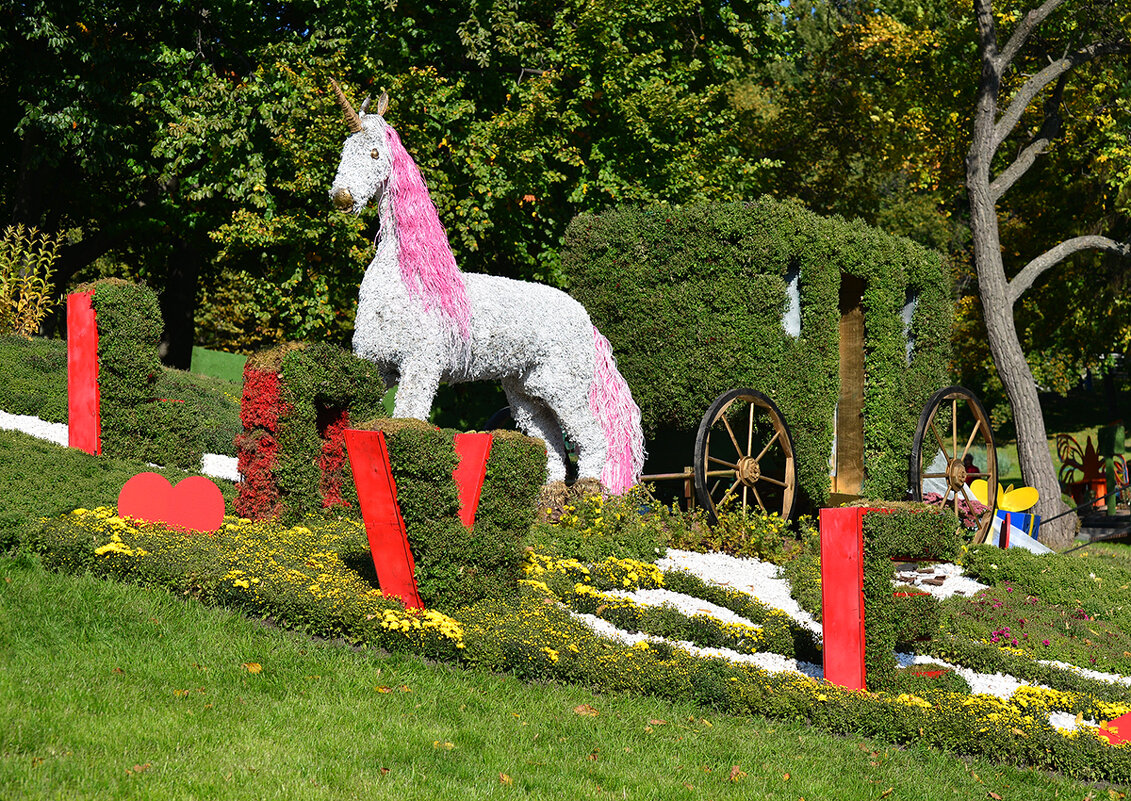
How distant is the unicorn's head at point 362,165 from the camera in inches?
297

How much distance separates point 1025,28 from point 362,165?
37.0 feet

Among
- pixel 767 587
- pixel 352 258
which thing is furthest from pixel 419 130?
pixel 767 587

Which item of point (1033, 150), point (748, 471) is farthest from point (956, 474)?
point (1033, 150)

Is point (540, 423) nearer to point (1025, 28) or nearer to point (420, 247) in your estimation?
point (420, 247)

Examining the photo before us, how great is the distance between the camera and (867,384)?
1123 cm

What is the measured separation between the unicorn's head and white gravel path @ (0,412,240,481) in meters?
3.17

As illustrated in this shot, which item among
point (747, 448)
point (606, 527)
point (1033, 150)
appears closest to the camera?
point (606, 527)

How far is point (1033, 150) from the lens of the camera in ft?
51.0

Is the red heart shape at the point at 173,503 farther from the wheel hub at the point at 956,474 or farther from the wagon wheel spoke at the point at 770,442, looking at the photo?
the wheel hub at the point at 956,474

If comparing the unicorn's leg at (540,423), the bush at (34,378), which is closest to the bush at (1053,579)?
the unicorn's leg at (540,423)

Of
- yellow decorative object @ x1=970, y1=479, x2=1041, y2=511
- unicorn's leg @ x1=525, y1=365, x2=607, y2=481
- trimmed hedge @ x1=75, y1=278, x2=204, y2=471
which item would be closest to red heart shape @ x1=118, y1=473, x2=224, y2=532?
trimmed hedge @ x1=75, y1=278, x2=204, y2=471

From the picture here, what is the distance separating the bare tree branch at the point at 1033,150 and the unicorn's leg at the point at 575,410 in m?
8.89

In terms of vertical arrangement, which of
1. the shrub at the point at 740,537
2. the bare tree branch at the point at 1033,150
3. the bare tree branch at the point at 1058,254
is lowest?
the shrub at the point at 740,537

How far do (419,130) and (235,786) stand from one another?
11115 millimetres
